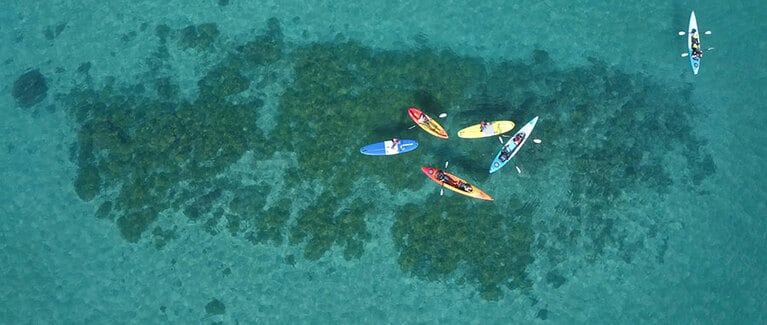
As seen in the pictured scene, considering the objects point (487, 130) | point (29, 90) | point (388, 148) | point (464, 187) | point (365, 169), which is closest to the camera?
point (464, 187)

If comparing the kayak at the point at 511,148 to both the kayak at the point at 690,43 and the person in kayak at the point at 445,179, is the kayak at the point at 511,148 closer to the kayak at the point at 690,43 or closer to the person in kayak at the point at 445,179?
the person in kayak at the point at 445,179

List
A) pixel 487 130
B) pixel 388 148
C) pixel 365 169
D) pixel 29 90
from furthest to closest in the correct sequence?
pixel 29 90 → pixel 365 169 → pixel 487 130 → pixel 388 148

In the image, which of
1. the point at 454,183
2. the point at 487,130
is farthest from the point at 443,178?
the point at 487,130

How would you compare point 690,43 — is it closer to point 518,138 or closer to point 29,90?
point 518,138

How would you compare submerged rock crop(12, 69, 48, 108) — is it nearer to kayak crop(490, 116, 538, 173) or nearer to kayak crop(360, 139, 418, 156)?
kayak crop(360, 139, 418, 156)

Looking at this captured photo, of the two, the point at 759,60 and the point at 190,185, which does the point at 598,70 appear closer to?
the point at 759,60

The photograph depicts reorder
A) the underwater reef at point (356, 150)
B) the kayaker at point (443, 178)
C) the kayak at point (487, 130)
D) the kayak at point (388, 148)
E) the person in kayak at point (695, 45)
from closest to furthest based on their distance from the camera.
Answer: the kayaker at point (443, 178) < the kayak at point (388, 148) < the kayak at point (487, 130) < the underwater reef at point (356, 150) < the person in kayak at point (695, 45)

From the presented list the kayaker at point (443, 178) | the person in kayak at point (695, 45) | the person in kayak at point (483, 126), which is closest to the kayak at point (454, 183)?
the kayaker at point (443, 178)

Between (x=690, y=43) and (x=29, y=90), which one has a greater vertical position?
(x=690, y=43)
